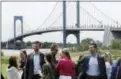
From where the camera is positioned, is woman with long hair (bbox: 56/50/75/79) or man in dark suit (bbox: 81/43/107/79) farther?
Answer: woman with long hair (bbox: 56/50/75/79)

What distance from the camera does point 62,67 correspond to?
29.6ft

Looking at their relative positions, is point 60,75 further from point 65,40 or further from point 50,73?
point 65,40

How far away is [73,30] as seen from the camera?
62.8m

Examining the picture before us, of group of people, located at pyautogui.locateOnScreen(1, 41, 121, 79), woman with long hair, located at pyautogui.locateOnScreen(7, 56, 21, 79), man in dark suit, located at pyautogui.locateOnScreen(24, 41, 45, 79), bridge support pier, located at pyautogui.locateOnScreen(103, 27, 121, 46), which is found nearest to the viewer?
group of people, located at pyautogui.locateOnScreen(1, 41, 121, 79)

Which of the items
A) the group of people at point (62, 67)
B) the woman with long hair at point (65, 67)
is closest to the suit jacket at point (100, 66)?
the group of people at point (62, 67)

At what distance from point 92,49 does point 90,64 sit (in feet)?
0.97

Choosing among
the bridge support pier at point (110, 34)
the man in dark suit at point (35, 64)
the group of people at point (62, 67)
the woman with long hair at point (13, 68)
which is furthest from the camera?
the bridge support pier at point (110, 34)

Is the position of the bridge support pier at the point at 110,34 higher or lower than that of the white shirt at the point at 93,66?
higher

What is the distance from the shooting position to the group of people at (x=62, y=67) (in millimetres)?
8641

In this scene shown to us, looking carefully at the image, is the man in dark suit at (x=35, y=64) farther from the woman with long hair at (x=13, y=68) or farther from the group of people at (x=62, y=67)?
the woman with long hair at (x=13, y=68)

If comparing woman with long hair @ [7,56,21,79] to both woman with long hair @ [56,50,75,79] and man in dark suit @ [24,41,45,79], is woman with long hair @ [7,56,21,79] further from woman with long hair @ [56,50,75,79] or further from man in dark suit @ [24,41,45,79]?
woman with long hair @ [56,50,75,79]

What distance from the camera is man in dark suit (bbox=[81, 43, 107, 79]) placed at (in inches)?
341

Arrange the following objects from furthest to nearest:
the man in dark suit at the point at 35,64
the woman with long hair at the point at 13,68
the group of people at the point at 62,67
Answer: the man in dark suit at the point at 35,64 < the woman with long hair at the point at 13,68 < the group of people at the point at 62,67

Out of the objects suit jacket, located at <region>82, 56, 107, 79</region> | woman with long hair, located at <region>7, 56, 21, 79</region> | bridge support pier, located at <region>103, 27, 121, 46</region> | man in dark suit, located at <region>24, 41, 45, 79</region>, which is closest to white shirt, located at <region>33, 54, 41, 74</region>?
man in dark suit, located at <region>24, 41, 45, 79</region>
